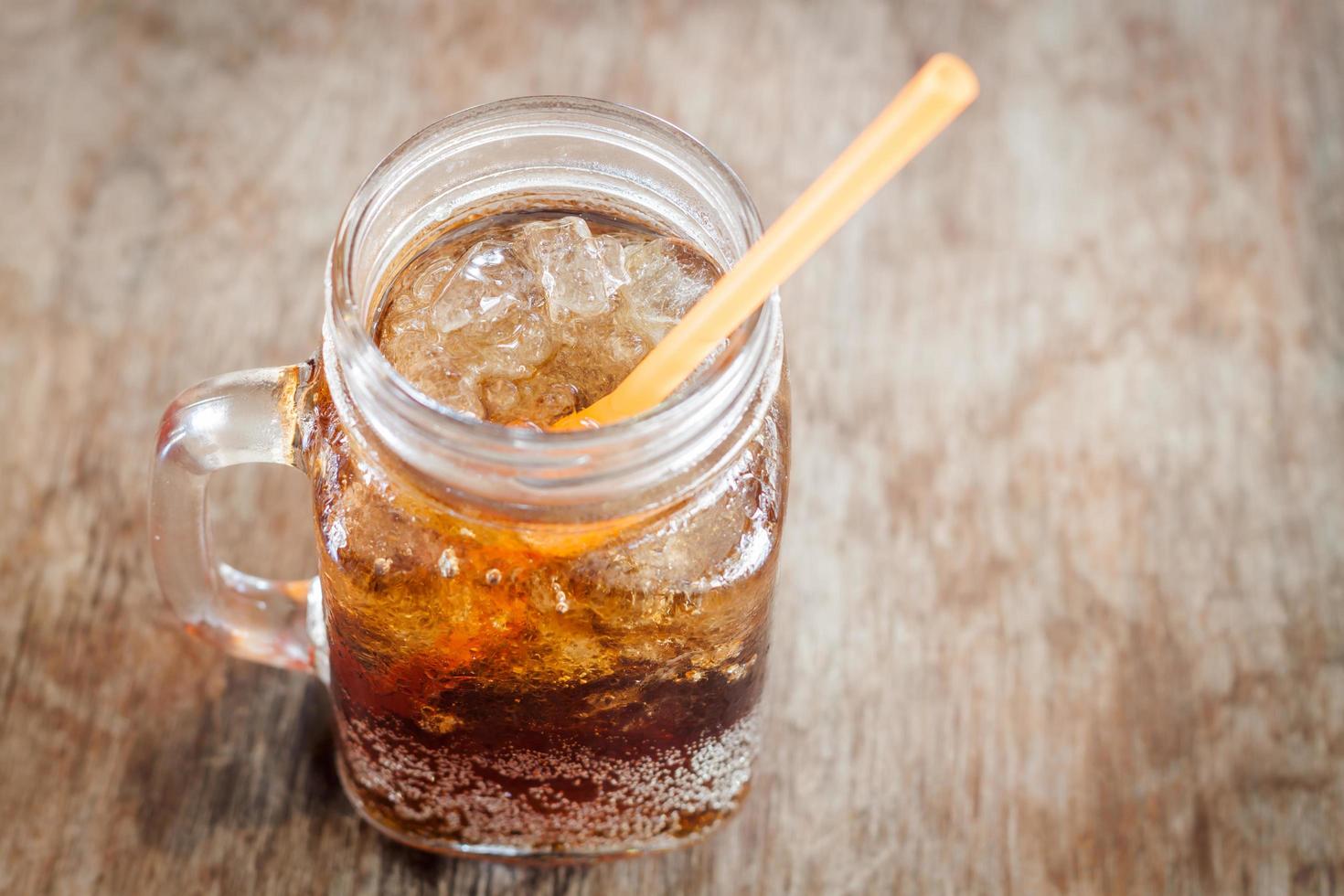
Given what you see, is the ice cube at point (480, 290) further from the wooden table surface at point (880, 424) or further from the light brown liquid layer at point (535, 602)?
the wooden table surface at point (880, 424)

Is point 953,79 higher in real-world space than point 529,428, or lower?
higher

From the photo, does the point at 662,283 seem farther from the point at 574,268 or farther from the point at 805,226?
the point at 805,226

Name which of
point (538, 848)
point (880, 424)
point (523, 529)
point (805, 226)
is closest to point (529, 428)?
point (523, 529)

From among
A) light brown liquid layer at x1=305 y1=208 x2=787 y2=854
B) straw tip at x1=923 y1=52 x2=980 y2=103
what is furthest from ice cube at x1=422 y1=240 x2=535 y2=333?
straw tip at x1=923 y1=52 x2=980 y2=103

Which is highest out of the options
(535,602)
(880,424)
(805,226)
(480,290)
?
(805,226)

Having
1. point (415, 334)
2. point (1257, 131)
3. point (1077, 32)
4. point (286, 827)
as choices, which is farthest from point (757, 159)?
point (286, 827)
